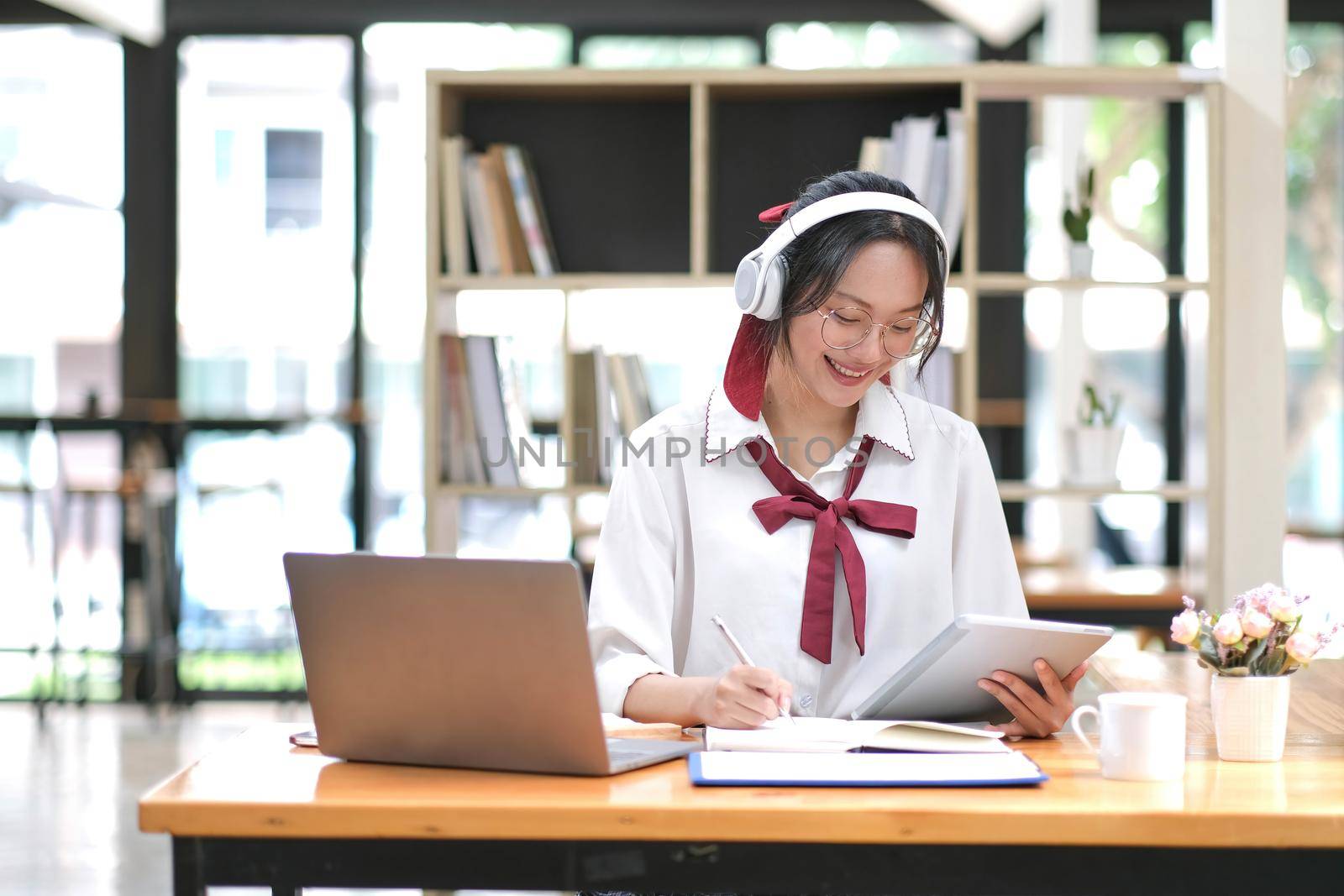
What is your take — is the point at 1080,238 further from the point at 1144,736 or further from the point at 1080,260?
the point at 1144,736

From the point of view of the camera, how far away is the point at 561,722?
4.19ft

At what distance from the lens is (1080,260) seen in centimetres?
326

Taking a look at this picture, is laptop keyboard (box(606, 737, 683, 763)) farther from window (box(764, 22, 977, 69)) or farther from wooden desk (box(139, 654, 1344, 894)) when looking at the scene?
window (box(764, 22, 977, 69))

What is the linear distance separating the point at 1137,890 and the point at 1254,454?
218 centimetres

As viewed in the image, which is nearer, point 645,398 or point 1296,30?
point 645,398

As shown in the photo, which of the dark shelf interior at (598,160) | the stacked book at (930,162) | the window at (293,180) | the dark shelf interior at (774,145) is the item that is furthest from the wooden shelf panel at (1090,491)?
the window at (293,180)

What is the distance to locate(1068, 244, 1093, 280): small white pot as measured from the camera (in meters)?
3.26

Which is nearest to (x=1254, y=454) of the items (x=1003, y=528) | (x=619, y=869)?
(x=1003, y=528)

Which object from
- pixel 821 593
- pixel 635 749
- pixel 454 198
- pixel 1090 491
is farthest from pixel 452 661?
pixel 1090 491

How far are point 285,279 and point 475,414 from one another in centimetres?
281

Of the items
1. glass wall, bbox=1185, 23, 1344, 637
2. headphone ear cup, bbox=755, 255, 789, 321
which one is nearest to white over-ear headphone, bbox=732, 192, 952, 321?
headphone ear cup, bbox=755, 255, 789, 321

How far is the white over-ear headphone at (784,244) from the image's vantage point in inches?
68.4

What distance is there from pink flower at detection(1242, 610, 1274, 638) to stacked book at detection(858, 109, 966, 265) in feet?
5.80

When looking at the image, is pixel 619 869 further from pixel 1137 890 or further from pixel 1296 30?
pixel 1296 30
